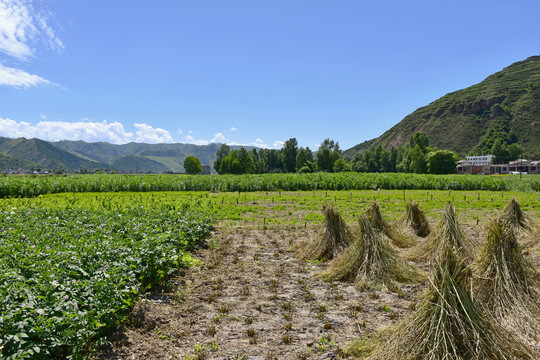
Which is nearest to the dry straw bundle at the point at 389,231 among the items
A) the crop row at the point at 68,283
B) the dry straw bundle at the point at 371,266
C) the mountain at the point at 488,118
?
the dry straw bundle at the point at 371,266

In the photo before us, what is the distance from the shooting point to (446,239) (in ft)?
27.7

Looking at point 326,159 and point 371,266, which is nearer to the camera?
point 371,266

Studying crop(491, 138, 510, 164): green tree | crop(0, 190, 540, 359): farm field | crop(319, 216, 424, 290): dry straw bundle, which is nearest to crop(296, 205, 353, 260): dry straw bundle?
crop(0, 190, 540, 359): farm field

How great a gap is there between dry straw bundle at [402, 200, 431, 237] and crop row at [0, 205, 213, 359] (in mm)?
8689

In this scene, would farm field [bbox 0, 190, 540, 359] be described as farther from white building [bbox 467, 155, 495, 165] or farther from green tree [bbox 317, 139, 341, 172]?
white building [bbox 467, 155, 495, 165]

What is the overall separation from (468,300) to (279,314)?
122 inches

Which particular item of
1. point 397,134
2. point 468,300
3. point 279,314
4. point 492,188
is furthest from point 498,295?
point 397,134

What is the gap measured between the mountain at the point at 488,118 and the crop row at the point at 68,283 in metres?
146

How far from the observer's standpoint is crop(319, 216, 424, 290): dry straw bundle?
7228mm

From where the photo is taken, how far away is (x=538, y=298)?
218 inches

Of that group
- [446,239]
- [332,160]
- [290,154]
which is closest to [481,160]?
[332,160]

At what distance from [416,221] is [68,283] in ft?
39.3

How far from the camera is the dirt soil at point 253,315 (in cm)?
459

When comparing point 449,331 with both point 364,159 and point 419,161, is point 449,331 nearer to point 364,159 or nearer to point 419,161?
point 419,161
